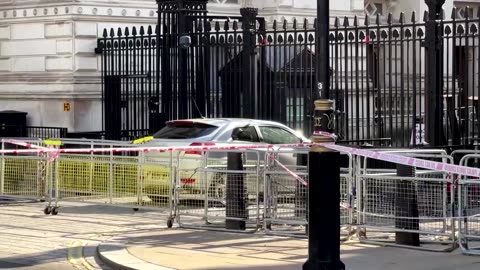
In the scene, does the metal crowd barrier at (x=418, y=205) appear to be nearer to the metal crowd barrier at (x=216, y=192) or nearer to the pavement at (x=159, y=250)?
the pavement at (x=159, y=250)

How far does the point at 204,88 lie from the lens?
2139 centimetres

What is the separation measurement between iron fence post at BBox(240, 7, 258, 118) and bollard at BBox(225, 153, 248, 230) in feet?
21.8

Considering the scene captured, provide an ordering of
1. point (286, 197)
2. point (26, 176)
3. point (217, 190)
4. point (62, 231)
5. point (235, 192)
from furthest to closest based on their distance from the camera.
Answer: point (26, 176) → point (62, 231) → point (217, 190) → point (235, 192) → point (286, 197)

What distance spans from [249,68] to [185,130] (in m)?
3.23

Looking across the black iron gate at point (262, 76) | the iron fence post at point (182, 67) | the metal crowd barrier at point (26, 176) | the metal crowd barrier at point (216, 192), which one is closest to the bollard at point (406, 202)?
the metal crowd barrier at point (216, 192)

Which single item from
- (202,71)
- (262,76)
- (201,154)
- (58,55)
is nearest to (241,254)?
(201,154)

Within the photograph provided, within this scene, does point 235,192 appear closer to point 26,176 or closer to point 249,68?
point 26,176

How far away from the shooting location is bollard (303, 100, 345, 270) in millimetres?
9492

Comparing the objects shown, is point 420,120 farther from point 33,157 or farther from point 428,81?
point 33,157

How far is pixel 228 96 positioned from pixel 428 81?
17.1 feet

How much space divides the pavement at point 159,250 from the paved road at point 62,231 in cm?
1

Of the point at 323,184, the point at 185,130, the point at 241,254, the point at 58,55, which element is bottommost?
the point at 241,254

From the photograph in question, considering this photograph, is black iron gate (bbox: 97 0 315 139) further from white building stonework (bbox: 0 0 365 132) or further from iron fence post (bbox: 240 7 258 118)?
white building stonework (bbox: 0 0 365 132)

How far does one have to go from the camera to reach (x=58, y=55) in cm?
2445
